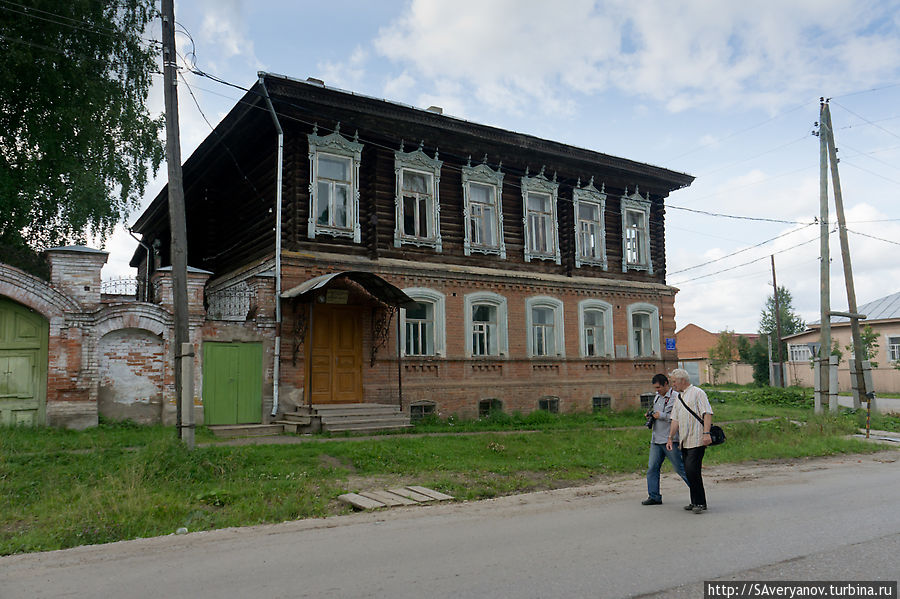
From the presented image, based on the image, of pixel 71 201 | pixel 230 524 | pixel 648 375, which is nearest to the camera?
pixel 230 524

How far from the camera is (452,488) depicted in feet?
28.8

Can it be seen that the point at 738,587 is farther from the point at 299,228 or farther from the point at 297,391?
the point at 299,228

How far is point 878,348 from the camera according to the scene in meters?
39.0

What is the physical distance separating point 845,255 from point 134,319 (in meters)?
21.3

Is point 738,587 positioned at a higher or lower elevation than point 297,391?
lower

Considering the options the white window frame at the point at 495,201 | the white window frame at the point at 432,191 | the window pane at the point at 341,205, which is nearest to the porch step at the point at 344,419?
the white window frame at the point at 432,191

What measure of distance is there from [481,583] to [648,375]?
60.0 feet

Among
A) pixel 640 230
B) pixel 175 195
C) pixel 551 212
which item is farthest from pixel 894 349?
pixel 175 195

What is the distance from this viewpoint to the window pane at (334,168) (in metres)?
15.9

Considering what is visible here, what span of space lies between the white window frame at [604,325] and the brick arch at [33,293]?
13740 mm

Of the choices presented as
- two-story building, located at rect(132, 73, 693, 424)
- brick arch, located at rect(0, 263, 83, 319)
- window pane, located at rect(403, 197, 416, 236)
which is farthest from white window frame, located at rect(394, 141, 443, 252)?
brick arch, located at rect(0, 263, 83, 319)

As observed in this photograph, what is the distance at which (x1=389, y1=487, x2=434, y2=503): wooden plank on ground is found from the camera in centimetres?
806

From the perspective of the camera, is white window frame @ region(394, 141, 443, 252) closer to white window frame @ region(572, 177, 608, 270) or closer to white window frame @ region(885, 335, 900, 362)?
white window frame @ region(572, 177, 608, 270)

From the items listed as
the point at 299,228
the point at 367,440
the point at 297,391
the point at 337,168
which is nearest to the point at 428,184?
the point at 337,168
